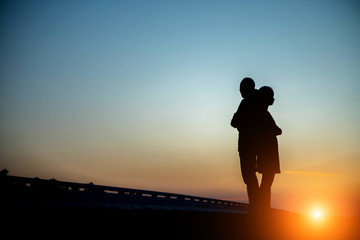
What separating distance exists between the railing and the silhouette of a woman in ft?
16.5

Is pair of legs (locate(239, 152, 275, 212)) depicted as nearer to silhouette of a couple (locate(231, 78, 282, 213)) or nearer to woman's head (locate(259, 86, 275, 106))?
silhouette of a couple (locate(231, 78, 282, 213))

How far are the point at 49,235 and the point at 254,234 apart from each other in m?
3.28

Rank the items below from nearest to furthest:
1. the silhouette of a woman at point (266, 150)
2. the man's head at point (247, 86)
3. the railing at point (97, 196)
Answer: the silhouette of a woman at point (266, 150)
the man's head at point (247, 86)
the railing at point (97, 196)

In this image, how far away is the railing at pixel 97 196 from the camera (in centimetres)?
1153

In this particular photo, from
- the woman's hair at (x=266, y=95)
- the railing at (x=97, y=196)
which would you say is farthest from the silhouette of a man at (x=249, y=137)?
the railing at (x=97, y=196)

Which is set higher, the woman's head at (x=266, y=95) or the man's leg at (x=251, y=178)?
A: the woman's head at (x=266, y=95)

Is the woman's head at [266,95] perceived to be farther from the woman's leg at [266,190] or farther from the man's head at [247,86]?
the woman's leg at [266,190]

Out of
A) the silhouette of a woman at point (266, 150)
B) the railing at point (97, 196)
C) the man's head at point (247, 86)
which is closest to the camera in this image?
the silhouette of a woman at point (266, 150)

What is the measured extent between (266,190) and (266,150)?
86 centimetres

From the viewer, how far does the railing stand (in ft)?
37.8

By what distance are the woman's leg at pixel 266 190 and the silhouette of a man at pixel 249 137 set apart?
Answer: 125 millimetres

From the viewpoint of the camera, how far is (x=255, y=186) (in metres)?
7.01

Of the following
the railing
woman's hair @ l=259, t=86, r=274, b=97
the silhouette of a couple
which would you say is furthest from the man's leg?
the railing

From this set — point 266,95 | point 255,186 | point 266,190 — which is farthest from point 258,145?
point 266,95
